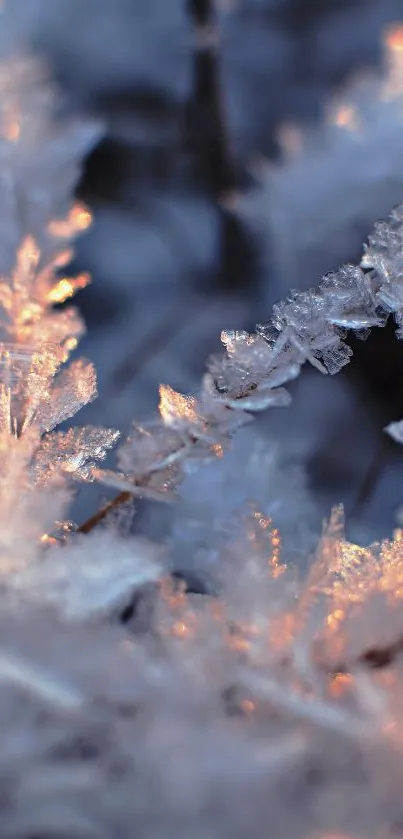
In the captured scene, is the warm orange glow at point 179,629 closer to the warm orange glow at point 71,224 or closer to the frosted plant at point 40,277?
the frosted plant at point 40,277

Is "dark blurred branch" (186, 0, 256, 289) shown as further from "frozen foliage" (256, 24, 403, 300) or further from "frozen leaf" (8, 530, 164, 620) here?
"frozen leaf" (8, 530, 164, 620)

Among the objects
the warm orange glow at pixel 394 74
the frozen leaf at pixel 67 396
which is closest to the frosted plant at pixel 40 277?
Answer: the frozen leaf at pixel 67 396

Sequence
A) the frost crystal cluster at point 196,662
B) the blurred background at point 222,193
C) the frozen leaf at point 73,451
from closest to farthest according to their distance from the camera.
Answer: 1. the frost crystal cluster at point 196,662
2. the frozen leaf at point 73,451
3. the blurred background at point 222,193

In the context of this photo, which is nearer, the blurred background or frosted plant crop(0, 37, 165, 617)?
frosted plant crop(0, 37, 165, 617)

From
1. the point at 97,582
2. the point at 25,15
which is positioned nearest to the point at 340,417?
the point at 97,582

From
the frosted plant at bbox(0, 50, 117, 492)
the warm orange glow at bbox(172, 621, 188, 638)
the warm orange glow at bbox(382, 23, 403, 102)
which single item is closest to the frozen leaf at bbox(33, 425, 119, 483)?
the frosted plant at bbox(0, 50, 117, 492)
